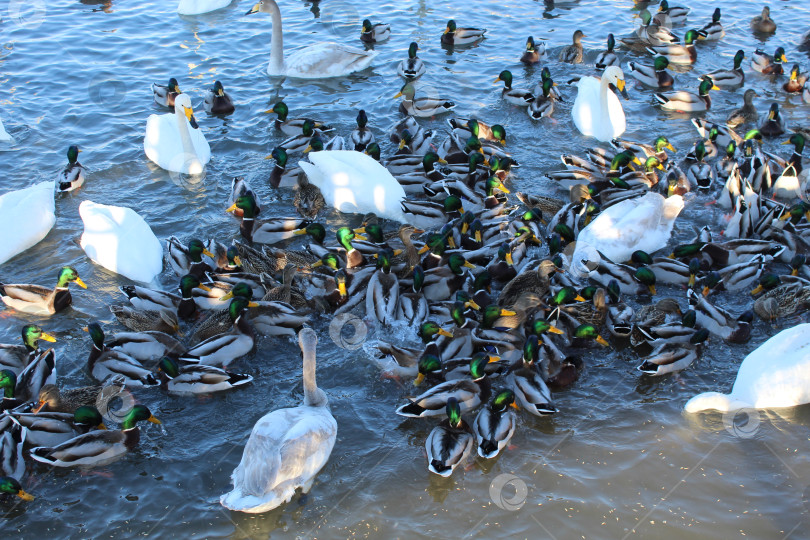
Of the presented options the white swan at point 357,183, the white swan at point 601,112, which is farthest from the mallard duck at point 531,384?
the white swan at point 601,112

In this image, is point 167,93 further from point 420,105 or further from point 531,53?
point 531,53

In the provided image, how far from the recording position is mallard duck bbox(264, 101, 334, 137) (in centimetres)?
1184

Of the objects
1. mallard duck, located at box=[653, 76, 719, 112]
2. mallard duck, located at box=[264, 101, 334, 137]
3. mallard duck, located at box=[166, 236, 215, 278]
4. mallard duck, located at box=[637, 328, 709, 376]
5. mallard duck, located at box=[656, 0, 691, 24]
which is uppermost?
mallard duck, located at box=[656, 0, 691, 24]

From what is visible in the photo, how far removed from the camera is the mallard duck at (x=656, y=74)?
1326cm

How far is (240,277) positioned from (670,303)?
4.74 metres

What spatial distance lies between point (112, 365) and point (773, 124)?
10118mm

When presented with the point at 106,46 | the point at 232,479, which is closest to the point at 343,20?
the point at 106,46

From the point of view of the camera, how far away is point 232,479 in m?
6.24

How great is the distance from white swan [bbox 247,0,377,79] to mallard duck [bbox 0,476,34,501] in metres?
9.54

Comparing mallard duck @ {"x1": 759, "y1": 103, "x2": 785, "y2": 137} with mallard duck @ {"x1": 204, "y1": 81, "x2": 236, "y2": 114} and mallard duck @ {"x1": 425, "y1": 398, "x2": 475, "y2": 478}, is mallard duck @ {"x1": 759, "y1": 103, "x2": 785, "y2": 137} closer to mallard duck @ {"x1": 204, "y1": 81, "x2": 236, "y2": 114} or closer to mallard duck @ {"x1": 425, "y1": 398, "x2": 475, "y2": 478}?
mallard duck @ {"x1": 425, "y1": 398, "x2": 475, "y2": 478}

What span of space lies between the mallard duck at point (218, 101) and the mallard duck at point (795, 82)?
31.5ft

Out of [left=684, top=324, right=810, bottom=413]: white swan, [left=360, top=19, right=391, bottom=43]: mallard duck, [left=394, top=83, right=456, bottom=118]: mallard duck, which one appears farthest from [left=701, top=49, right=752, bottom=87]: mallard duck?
[left=684, top=324, right=810, bottom=413]: white swan

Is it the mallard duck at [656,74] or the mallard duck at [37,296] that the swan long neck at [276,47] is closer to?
the mallard duck at [656,74]

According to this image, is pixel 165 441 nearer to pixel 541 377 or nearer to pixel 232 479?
pixel 232 479
